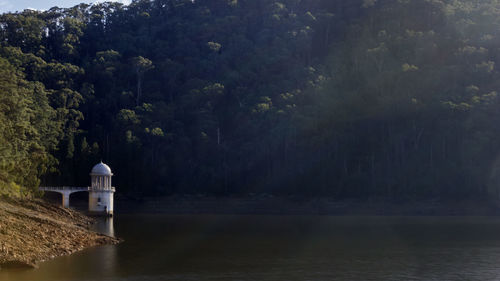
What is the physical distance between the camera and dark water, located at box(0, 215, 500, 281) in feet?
119

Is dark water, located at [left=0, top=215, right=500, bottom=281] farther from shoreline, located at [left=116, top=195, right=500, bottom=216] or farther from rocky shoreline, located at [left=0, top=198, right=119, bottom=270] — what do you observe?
shoreline, located at [left=116, top=195, right=500, bottom=216]

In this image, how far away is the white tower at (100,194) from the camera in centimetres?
8504

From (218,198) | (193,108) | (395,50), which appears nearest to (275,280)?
(218,198)

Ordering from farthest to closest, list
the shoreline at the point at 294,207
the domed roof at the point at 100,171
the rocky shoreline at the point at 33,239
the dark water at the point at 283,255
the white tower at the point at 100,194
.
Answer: the shoreline at the point at 294,207 < the domed roof at the point at 100,171 < the white tower at the point at 100,194 < the dark water at the point at 283,255 < the rocky shoreline at the point at 33,239

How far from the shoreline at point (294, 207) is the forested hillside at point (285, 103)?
2308mm

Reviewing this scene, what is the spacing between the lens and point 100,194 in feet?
280

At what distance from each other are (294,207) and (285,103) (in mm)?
25221

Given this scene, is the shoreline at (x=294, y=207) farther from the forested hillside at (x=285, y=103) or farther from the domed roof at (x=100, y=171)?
the domed roof at (x=100, y=171)

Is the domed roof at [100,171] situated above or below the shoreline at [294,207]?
above

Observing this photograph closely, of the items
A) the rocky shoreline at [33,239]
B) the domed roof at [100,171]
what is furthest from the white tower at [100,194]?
the rocky shoreline at [33,239]

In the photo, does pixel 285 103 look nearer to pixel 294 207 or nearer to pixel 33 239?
pixel 294 207

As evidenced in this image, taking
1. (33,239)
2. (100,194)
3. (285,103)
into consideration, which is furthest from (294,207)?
(33,239)

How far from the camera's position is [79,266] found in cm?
3734

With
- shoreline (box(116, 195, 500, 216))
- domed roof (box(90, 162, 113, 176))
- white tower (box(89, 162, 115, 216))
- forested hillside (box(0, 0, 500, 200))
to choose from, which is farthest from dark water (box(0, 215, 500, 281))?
forested hillside (box(0, 0, 500, 200))
